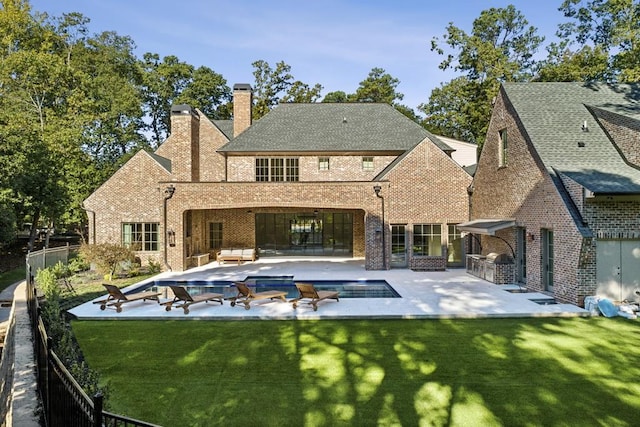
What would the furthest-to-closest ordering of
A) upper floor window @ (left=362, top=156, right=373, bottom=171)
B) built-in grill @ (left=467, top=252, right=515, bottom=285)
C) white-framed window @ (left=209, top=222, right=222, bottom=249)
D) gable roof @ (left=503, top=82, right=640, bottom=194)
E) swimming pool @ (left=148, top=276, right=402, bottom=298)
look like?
white-framed window @ (left=209, top=222, right=222, bottom=249)
upper floor window @ (left=362, top=156, right=373, bottom=171)
built-in grill @ (left=467, top=252, right=515, bottom=285)
swimming pool @ (left=148, top=276, right=402, bottom=298)
gable roof @ (left=503, top=82, right=640, bottom=194)

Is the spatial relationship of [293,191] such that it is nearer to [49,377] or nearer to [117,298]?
[117,298]

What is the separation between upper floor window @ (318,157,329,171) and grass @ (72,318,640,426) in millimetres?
14561

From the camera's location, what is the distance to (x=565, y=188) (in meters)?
12.7

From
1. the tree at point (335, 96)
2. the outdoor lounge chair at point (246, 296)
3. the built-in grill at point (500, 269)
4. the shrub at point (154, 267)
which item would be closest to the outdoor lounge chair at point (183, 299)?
the outdoor lounge chair at point (246, 296)

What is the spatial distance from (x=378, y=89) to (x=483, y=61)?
66.4 feet

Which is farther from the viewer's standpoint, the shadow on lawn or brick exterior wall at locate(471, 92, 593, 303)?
brick exterior wall at locate(471, 92, 593, 303)

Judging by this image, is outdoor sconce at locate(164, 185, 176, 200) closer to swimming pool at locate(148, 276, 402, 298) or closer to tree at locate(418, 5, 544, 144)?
swimming pool at locate(148, 276, 402, 298)

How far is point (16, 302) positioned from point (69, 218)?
777 inches

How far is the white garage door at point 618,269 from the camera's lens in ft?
39.2

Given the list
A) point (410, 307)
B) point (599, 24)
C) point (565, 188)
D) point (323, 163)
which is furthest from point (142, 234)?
point (599, 24)

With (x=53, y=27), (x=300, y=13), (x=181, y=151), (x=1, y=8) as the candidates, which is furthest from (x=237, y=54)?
(x=53, y=27)

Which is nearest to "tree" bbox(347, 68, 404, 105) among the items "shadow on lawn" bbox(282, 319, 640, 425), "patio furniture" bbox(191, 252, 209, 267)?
"patio furniture" bbox(191, 252, 209, 267)

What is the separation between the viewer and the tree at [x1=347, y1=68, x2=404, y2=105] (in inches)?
2202

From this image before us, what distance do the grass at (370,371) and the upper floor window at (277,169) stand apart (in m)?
14.4
